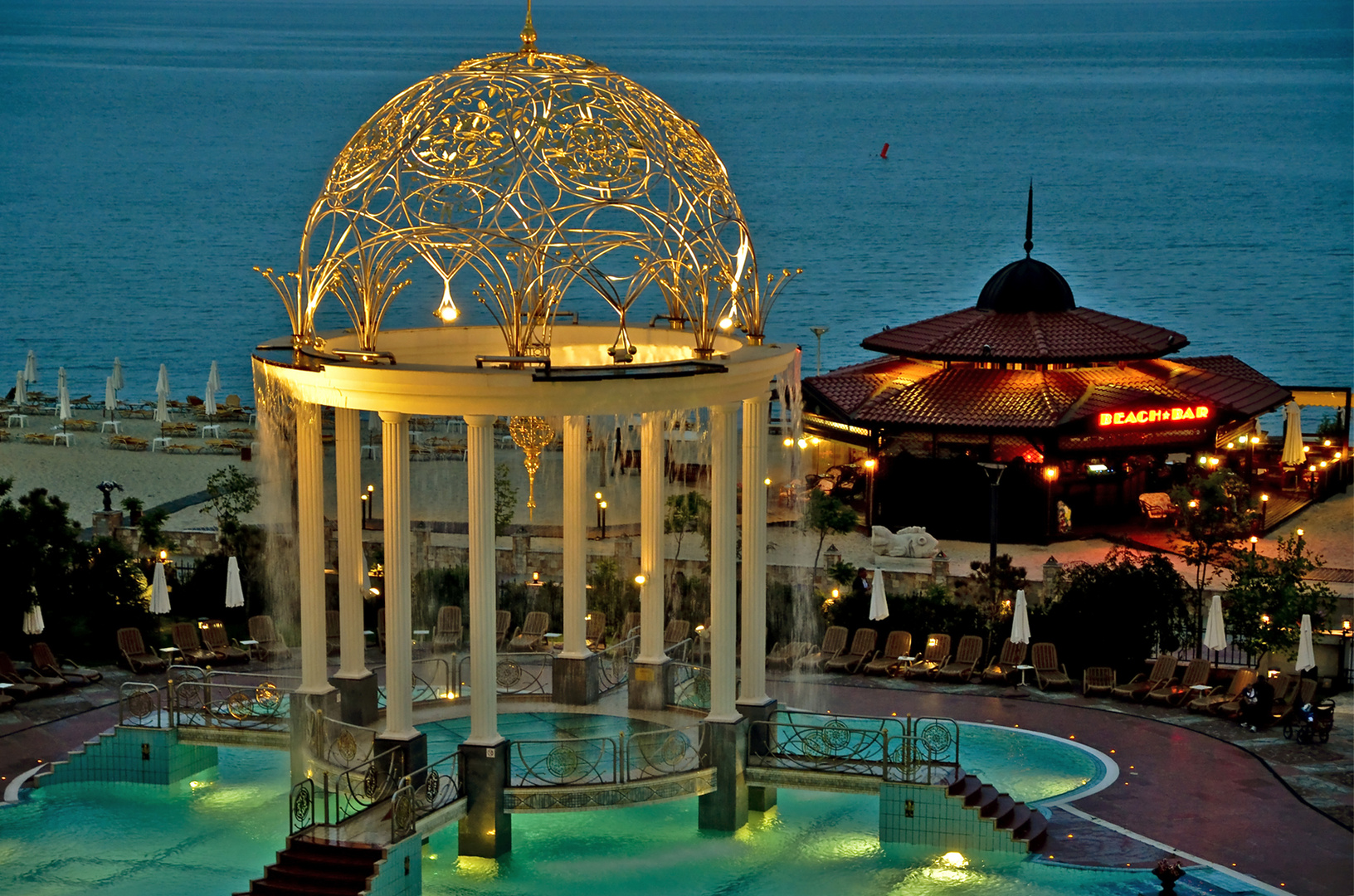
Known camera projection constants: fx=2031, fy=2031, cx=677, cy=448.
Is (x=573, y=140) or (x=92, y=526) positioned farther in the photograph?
(x=92, y=526)

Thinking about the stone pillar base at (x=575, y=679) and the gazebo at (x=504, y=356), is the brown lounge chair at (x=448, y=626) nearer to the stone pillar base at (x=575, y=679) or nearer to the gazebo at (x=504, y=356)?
the stone pillar base at (x=575, y=679)

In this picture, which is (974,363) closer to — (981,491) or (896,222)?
(981,491)

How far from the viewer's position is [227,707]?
32.8 metres

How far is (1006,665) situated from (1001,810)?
424 inches

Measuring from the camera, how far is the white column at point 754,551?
3016cm

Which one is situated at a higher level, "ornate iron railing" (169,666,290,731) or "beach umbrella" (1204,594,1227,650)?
"beach umbrella" (1204,594,1227,650)

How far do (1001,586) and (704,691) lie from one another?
1192 centimetres

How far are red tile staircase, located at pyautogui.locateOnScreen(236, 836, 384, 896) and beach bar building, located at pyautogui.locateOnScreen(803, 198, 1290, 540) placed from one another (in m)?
29.4

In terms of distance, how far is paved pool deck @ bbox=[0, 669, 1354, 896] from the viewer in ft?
96.0

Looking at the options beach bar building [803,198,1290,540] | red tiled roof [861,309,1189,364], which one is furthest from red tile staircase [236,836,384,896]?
red tiled roof [861,309,1189,364]

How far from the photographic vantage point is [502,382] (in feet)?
87.7

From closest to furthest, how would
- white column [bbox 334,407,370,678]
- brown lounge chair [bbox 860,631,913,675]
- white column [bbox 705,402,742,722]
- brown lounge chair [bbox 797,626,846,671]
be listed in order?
white column [bbox 705,402,742,722] < white column [bbox 334,407,370,678] < brown lounge chair [bbox 860,631,913,675] < brown lounge chair [bbox 797,626,846,671]

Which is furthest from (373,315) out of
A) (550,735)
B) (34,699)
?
(34,699)

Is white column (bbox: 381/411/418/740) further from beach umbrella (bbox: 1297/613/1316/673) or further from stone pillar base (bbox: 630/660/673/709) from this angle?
beach umbrella (bbox: 1297/613/1316/673)
